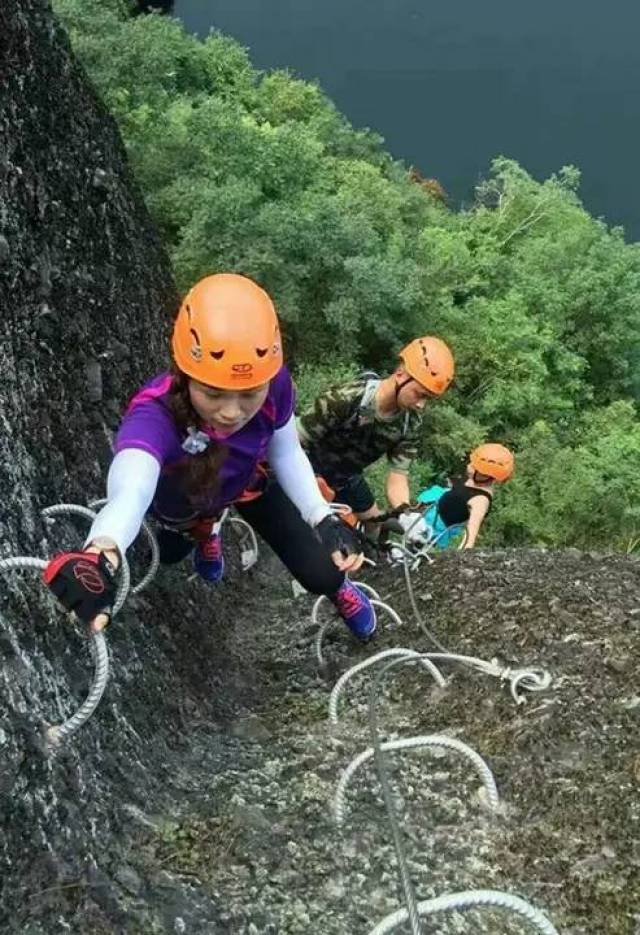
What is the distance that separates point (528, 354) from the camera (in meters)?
25.1

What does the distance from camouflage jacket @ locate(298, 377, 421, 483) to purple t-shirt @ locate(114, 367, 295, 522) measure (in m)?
2.00

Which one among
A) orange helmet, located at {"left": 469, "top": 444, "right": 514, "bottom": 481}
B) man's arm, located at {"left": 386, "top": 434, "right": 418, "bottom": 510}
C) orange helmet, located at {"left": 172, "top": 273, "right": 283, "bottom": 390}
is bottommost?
orange helmet, located at {"left": 469, "top": 444, "right": 514, "bottom": 481}

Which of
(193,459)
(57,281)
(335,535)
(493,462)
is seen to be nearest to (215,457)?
(193,459)

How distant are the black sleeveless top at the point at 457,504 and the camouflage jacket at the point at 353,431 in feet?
6.87

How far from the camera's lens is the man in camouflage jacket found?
5.94 meters

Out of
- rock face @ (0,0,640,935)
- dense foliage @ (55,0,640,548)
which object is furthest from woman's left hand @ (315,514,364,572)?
dense foliage @ (55,0,640,548)

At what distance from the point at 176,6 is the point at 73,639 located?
158ft

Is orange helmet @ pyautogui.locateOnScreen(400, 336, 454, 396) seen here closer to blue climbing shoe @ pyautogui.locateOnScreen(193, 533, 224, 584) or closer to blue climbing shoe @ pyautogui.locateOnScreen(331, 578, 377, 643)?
blue climbing shoe @ pyautogui.locateOnScreen(331, 578, 377, 643)

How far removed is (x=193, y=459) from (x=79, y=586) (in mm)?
1126

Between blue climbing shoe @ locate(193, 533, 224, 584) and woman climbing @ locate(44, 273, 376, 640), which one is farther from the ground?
woman climbing @ locate(44, 273, 376, 640)

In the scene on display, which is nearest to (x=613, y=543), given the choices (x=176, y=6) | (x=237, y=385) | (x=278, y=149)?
(x=278, y=149)

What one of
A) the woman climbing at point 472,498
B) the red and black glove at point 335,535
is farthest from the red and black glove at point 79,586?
the woman climbing at point 472,498

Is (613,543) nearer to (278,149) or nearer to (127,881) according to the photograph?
(278,149)

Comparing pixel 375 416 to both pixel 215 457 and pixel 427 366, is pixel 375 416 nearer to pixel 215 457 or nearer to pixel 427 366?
pixel 427 366
